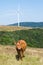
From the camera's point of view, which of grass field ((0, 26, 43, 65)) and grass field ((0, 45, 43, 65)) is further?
grass field ((0, 26, 43, 65))

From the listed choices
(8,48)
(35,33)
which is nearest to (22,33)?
(35,33)

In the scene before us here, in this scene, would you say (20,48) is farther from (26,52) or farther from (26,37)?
(26,37)

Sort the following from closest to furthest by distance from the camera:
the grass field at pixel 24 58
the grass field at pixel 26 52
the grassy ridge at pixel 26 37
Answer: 1. the grass field at pixel 24 58
2. the grass field at pixel 26 52
3. the grassy ridge at pixel 26 37

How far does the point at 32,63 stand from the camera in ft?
63.8

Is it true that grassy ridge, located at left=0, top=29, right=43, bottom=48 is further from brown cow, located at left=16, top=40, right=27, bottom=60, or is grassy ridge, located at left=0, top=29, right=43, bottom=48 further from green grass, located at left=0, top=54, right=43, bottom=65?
brown cow, located at left=16, top=40, right=27, bottom=60

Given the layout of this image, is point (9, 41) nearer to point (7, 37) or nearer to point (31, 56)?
point (7, 37)

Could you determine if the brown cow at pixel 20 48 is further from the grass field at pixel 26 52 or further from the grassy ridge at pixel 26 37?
the grassy ridge at pixel 26 37

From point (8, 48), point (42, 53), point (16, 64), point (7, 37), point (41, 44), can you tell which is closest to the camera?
point (16, 64)

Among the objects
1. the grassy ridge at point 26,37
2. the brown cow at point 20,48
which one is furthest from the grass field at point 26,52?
the brown cow at point 20,48

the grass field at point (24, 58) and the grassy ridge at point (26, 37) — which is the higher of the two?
the grass field at point (24, 58)

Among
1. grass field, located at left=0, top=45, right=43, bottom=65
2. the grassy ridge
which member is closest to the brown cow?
grass field, located at left=0, top=45, right=43, bottom=65

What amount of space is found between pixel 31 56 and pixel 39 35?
10.4m

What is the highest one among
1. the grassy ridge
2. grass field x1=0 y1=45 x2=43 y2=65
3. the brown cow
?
the brown cow

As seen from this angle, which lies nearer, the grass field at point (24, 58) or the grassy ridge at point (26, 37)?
the grass field at point (24, 58)
